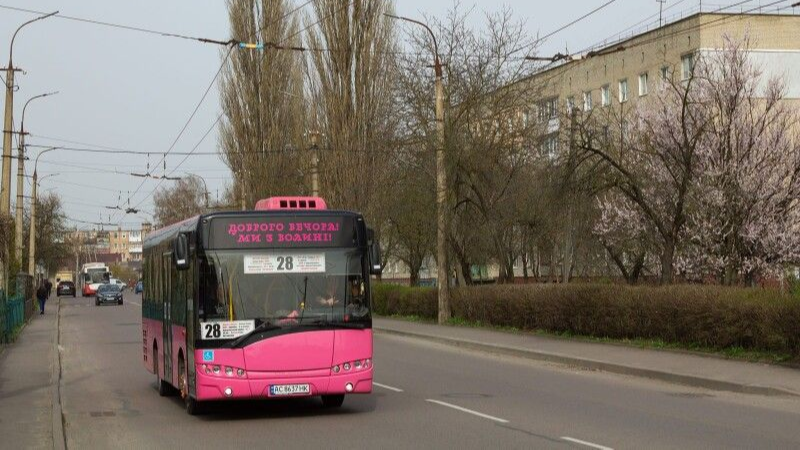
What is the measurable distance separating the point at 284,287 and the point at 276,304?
9.5 inches

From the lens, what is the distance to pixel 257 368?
546 inches

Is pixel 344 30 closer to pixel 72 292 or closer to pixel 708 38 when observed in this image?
pixel 708 38

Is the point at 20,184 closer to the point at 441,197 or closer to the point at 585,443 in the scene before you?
the point at 441,197

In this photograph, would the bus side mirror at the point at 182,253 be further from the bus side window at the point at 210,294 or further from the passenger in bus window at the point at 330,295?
the passenger in bus window at the point at 330,295

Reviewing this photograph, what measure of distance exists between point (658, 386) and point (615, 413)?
13.9 feet

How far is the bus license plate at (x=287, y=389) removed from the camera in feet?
45.6

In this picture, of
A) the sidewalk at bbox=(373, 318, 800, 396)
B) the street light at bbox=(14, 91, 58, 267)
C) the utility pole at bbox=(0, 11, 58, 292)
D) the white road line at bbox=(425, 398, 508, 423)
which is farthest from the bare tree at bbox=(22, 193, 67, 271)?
the white road line at bbox=(425, 398, 508, 423)

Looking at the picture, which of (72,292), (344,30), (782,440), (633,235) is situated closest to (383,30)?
(344,30)

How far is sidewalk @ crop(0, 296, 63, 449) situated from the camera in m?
13.2

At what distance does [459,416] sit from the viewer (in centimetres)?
1393

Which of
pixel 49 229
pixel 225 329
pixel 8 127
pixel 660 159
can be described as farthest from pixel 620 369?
pixel 49 229

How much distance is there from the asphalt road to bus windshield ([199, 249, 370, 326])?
126cm

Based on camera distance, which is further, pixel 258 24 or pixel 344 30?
pixel 258 24

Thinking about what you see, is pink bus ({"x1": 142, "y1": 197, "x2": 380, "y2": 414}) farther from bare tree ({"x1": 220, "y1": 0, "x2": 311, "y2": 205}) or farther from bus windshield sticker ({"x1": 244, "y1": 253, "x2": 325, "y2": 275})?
bare tree ({"x1": 220, "y1": 0, "x2": 311, "y2": 205})
